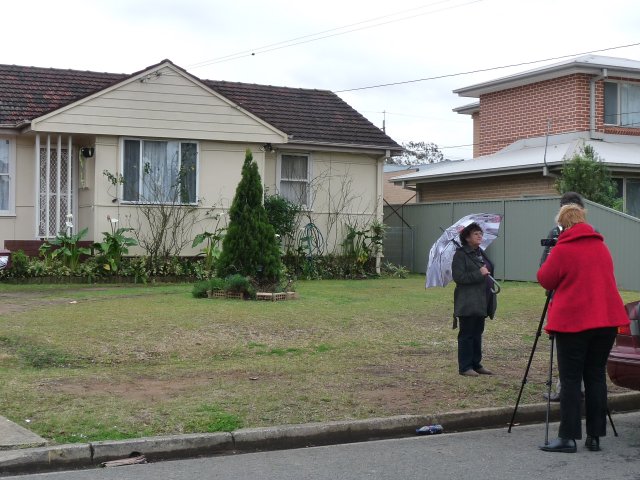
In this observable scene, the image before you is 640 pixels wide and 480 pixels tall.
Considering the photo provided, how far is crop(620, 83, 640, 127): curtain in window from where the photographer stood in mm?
26484

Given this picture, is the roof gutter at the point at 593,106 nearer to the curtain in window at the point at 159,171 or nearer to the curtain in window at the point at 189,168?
the curtain in window at the point at 189,168

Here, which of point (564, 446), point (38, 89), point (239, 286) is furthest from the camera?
point (38, 89)

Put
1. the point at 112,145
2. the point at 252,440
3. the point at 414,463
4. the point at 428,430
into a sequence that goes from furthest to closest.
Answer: the point at 112,145 → the point at 428,430 → the point at 252,440 → the point at 414,463

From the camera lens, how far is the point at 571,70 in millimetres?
25734

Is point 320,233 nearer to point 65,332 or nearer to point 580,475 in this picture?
point 65,332

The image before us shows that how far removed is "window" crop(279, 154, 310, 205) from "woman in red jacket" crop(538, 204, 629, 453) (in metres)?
15.8

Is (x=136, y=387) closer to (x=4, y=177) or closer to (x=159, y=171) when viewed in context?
(x=159, y=171)

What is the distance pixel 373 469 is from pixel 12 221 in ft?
50.1

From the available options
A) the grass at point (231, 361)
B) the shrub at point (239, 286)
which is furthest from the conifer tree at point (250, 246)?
the grass at point (231, 361)

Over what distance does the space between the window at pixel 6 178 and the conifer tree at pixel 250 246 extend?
645cm

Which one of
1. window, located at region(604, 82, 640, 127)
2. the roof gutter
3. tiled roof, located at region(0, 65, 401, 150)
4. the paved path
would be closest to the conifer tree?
tiled roof, located at region(0, 65, 401, 150)

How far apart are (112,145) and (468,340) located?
12.2 meters

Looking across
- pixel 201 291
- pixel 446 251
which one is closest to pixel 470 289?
pixel 446 251

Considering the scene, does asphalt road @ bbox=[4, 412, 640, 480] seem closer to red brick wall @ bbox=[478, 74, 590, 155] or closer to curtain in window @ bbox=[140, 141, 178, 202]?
curtain in window @ bbox=[140, 141, 178, 202]
